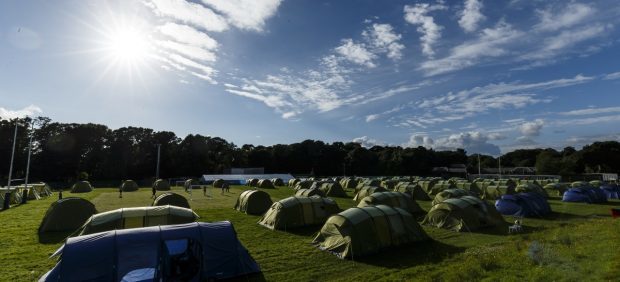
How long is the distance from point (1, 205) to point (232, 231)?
1119 inches

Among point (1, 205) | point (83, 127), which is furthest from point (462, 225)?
point (83, 127)

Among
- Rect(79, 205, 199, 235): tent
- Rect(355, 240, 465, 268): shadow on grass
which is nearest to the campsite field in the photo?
Rect(355, 240, 465, 268): shadow on grass

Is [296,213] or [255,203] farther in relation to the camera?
[255,203]

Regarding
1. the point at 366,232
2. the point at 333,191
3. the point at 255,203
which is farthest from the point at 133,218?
the point at 333,191

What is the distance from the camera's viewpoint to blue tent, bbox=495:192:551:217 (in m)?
22.7

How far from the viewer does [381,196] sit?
23391mm

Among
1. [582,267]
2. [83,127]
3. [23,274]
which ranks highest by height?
[83,127]

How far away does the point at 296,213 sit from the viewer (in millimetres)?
19094

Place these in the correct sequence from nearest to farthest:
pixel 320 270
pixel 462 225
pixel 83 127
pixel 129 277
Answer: pixel 129 277 < pixel 320 270 < pixel 462 225 < pixel 83 127

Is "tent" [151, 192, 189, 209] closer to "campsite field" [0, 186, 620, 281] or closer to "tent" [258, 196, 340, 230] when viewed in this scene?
"campsite field" [0, 186, 620, 281]

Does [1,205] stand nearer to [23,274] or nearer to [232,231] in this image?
[23,274]

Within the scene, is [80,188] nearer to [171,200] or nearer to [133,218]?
[171,200]

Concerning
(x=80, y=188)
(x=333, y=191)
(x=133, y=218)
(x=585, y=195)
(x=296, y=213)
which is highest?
(x=133, y=218)

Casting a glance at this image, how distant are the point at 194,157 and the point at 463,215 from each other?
8007 cm
